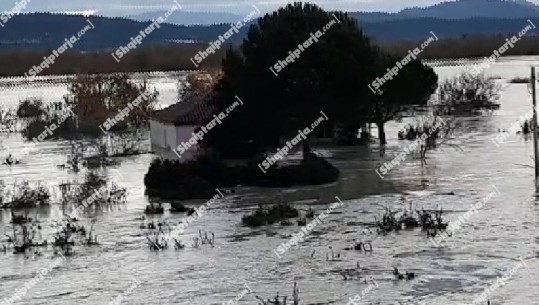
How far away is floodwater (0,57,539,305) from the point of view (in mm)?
14055

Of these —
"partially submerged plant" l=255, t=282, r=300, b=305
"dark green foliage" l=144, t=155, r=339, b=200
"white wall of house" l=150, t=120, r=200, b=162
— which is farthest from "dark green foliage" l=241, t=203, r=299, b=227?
"white wall of house" l=150, t=120, r=200, b=162

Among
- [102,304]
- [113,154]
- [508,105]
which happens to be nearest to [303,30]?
[113,154]

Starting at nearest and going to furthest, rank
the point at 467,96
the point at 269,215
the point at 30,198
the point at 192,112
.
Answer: the point at 269,215 < the point at 30,198 < the point at 192,112 < the point at 467,96

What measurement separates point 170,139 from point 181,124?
1439mm

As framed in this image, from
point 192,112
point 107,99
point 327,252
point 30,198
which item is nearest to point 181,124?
point 192,112

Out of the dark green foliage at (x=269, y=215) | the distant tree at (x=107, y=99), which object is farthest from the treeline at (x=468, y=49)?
the dark green foliage at (x=269, y=215)

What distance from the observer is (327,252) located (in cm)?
1664

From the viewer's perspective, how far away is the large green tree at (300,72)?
28.0 m

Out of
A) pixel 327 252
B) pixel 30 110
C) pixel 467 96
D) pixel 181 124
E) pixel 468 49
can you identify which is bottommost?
pixel 327 252

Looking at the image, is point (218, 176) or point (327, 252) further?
point (218, 176)

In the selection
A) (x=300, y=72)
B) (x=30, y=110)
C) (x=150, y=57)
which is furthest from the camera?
(x=150, y=57)

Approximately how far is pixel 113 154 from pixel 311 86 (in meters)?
11.0

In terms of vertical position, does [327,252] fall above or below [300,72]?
below

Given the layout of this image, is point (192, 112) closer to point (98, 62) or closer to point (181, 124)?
point (181, 124)
